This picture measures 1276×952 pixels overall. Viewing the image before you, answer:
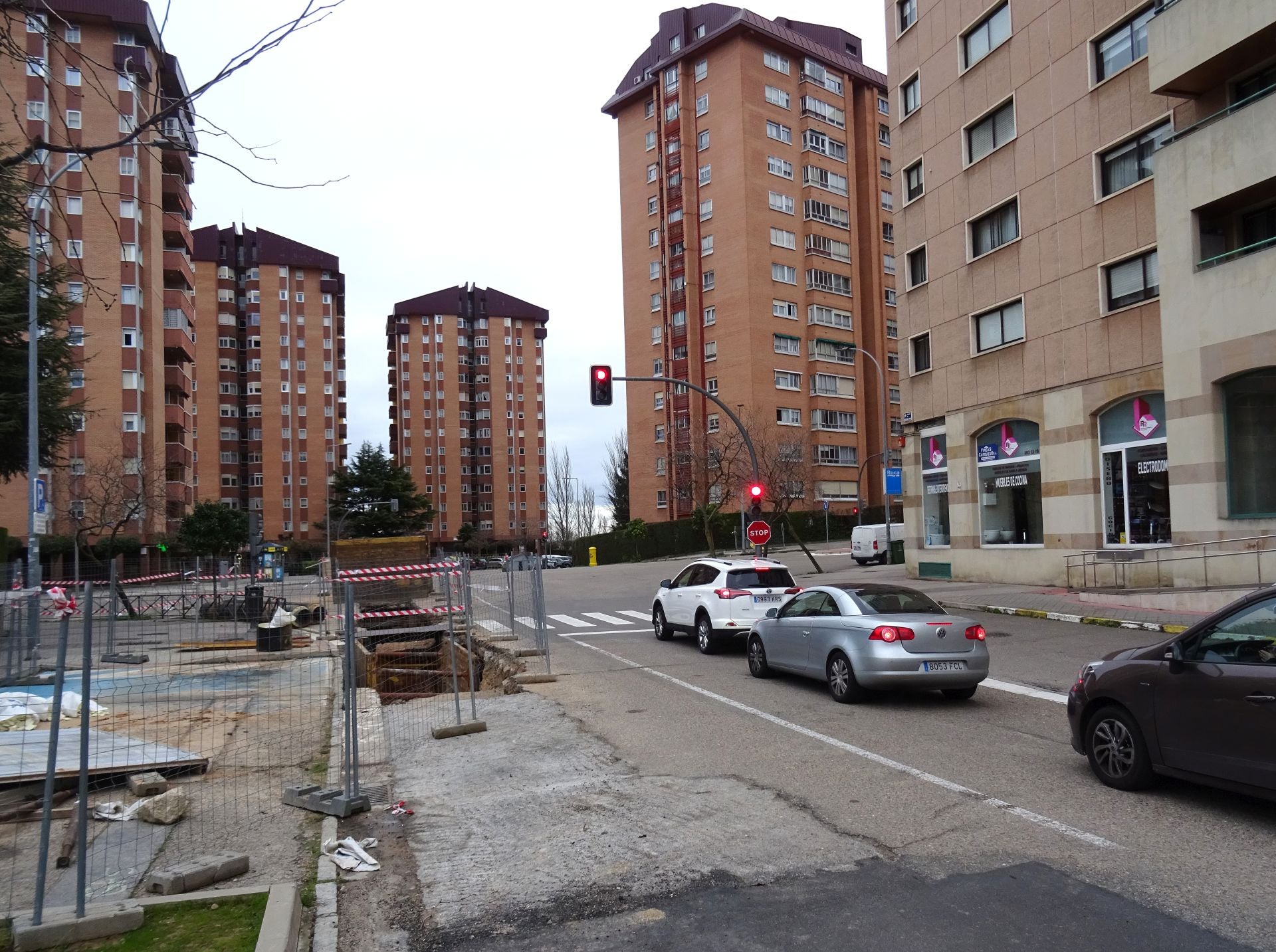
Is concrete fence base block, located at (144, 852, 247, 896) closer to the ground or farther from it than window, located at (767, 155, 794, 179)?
closer to the ground

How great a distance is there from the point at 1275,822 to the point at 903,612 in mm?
5136

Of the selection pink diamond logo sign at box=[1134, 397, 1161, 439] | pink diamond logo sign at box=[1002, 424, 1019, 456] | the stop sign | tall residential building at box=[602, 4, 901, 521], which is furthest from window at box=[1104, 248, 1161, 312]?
tall residential building at box=[602, 4, 901, 521]

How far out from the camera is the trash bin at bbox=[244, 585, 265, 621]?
21.2 meters

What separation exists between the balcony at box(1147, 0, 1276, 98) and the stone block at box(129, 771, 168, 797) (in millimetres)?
21416

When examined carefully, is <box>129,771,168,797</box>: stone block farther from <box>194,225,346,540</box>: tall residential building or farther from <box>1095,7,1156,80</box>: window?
<box>194,225,346,540</box>: tall residential building

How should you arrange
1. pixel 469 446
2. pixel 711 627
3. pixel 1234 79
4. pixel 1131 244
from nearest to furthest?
pixel 711 627 → pixel 1234 79 → pixel 1131 244 → pixel 469 446

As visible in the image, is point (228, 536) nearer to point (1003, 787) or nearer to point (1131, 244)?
point (1131, 244)

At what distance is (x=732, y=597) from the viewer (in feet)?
53.4

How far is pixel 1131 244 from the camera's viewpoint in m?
22.5

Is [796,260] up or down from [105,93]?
up

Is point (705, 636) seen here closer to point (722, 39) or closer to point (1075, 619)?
point (1075, 619)

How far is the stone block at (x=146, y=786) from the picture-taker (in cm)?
752

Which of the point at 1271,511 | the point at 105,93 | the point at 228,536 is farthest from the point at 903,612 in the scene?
the point at 228,536

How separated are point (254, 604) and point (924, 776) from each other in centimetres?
1738
